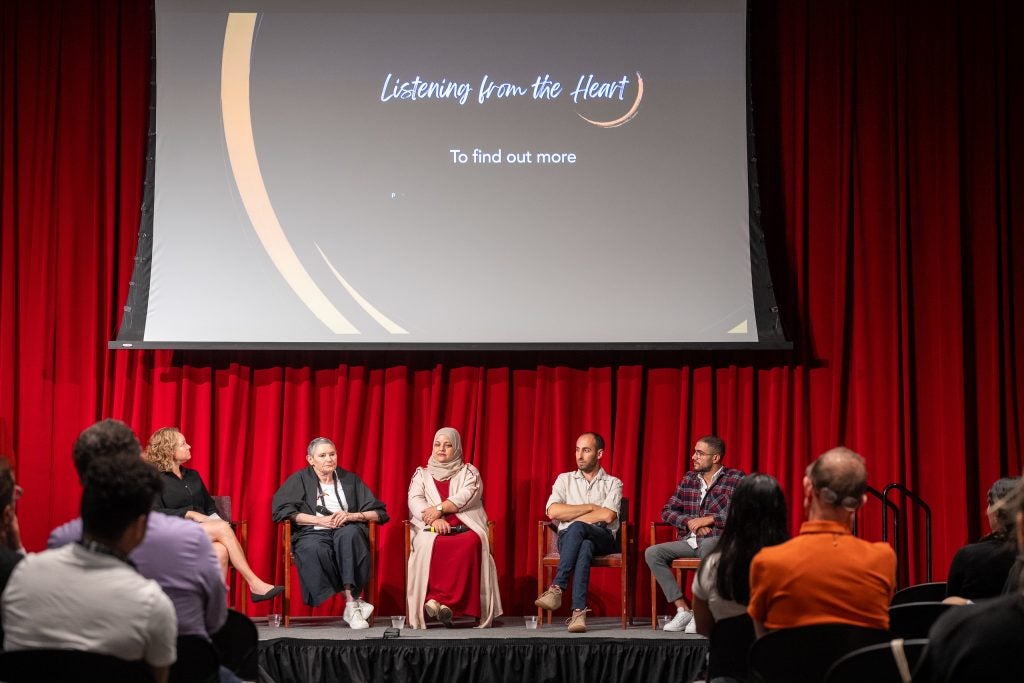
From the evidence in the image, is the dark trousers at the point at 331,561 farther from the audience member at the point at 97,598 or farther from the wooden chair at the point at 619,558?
the audience member at the point at 97,598

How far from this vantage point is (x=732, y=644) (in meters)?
2.91

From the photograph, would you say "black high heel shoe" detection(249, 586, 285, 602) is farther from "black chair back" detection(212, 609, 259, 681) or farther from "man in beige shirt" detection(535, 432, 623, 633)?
"black chair back" detection(212, 609, 259, 681)

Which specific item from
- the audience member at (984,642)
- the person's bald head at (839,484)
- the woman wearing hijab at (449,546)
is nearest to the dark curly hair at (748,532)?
the person's bald head at (839,484)

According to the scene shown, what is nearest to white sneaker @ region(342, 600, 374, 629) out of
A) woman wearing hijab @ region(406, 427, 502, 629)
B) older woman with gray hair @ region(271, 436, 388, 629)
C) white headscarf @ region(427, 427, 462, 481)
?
older woman with gray hair @ region(271, 436, 388, 629)

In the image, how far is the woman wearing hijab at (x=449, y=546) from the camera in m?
5.80

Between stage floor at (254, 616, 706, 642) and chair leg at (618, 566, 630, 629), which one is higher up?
chair leg at (618, 566, 630, 629)

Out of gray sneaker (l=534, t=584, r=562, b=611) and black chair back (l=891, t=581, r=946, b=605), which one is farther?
gray sneaker (l=534, t=584, r=562, b=611)

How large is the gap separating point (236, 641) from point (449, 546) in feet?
9.57

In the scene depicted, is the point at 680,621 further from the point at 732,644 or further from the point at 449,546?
the point at 732,644

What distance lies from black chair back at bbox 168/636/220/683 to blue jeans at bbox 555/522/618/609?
3.30m

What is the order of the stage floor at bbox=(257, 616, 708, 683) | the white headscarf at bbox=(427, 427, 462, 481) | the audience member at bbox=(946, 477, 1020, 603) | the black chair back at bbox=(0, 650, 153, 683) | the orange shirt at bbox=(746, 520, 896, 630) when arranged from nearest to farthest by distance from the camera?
1. the black chair back at bbox=(0, 650, 153, 683)
2. the orange shirt at bbox=(746, 520, 896, 630)
3. the audience member at bbox=(946, 477, 1020, 603)
4. the stage floor at bbox=(257, 616, 708, 683)
5. the white headscarf at bbox=(427, 427, 462, 481)

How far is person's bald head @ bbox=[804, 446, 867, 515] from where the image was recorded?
2.73 metres

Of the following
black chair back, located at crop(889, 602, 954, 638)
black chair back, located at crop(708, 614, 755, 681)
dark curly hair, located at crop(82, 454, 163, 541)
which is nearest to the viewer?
dark curly hair, located at crop(82, 454, 163, 541)

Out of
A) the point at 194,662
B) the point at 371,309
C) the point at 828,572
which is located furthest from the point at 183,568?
the point at 371,309
